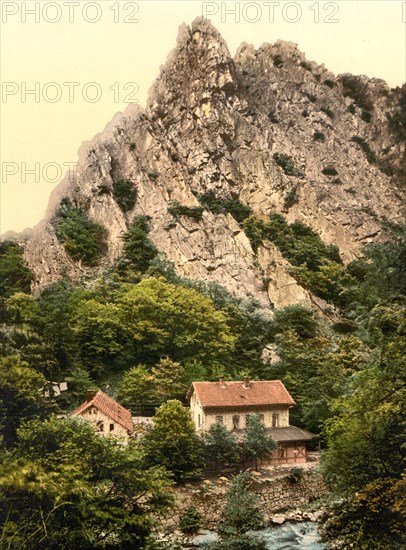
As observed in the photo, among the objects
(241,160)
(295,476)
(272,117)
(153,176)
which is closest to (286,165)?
(241,160)

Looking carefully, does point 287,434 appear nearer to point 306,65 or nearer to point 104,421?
point 104,421

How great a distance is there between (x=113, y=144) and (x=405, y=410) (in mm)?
53882

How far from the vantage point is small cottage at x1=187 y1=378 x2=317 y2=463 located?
32.5 m

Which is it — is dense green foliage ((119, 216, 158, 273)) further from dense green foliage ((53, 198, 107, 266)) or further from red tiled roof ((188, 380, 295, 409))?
red tiled roof ((188, 380, 295, 409))

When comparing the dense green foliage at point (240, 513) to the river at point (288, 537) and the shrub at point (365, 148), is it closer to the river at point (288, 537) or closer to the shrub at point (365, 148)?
the river at point (288, 537)

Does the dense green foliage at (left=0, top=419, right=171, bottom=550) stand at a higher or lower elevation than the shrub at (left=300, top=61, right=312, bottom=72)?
lower

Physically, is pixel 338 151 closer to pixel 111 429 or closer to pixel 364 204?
pixel 364 204

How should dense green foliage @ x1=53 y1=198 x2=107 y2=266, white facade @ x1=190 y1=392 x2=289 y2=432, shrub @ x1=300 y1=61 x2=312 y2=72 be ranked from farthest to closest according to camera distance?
shrub @ x1=300 y1=61 x2=312 y2=72
dense green foliage @ x1=53 y1=198 x2=107 y2=266
white facade @ x1=190 y1=392 x2=289 y2=432

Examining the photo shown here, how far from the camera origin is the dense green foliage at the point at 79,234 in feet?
181

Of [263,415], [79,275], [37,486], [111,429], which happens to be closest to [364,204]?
[79,275]

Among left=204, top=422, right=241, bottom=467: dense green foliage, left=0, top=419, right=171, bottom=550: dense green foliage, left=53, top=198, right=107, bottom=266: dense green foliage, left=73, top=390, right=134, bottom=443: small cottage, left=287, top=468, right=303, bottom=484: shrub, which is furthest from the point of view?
left=53, top=198, right=107, bottom=266: dense green foliage

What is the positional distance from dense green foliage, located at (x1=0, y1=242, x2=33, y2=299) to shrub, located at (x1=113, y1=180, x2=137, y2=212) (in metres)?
13.2

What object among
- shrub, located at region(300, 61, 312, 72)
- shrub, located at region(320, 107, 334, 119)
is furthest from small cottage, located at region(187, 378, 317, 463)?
shrub, located at region(300, 61, 312, 72)

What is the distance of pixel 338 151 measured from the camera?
269 feet
